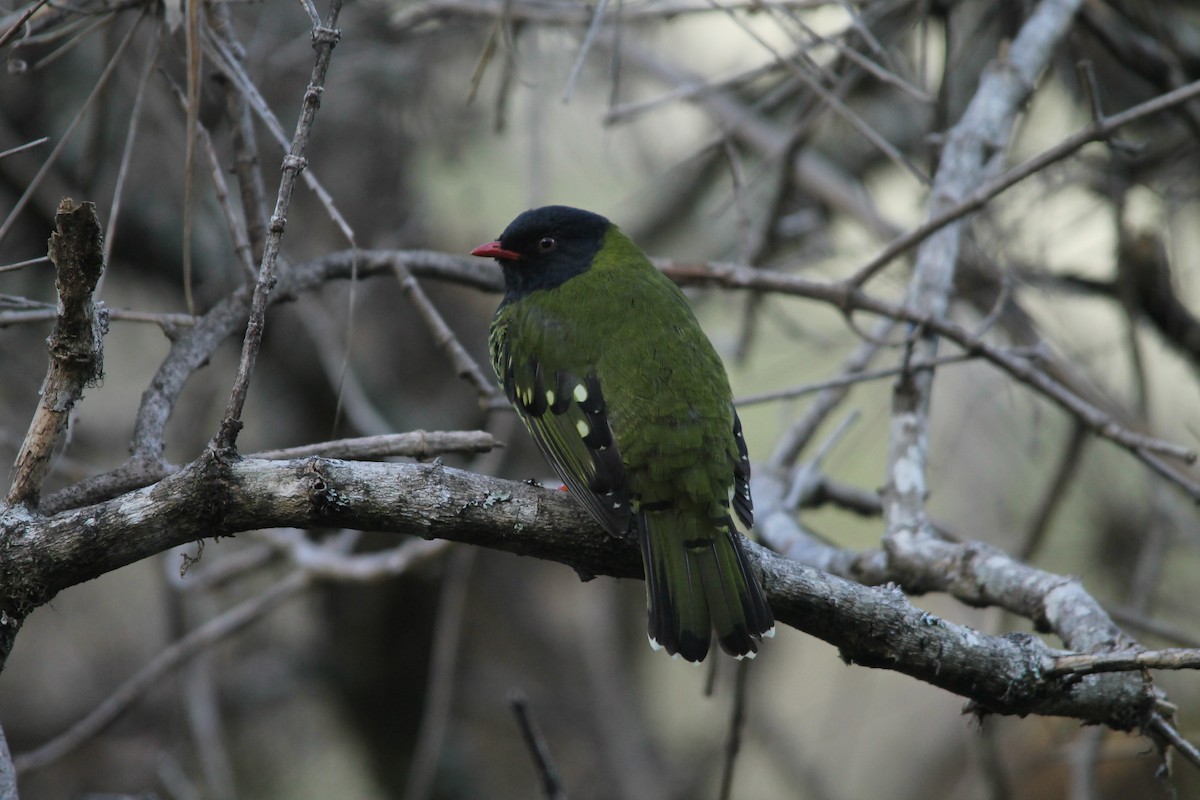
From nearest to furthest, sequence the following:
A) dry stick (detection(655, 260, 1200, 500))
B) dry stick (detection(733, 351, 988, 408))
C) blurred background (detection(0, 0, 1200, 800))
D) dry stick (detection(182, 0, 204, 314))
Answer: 1. dry stick (detection(182, 0, 204, 314))
2. dry stick (detection(655, 260, 1200, 500))
3. dry stick (detection(733, 351, 988, 408))
4. blurred background (detection(0, 0, 1200, 800))

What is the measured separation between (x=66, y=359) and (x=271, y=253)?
51 centimetres

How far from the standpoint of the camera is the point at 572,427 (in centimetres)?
321

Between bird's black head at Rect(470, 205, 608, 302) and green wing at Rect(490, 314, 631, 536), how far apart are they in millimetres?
291

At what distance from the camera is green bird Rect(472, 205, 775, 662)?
2779 mm

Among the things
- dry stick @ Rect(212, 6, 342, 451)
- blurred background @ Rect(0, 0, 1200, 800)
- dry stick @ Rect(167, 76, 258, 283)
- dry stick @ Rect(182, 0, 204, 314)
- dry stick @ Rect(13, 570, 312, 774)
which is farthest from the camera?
blurred background @ Rect(0, 0, 1200, 800)

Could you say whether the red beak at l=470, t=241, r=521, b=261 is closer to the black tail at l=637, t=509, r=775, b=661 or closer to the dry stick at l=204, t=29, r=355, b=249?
the dry stick at l=204, t=29, r=355, b=249

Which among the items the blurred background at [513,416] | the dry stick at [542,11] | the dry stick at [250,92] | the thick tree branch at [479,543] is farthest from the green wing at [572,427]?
the dry stick at [542,11]

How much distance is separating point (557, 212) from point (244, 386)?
7.83 ft

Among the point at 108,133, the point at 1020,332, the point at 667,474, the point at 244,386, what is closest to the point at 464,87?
the point at 108,133

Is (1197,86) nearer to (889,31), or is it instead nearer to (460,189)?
(889,31)

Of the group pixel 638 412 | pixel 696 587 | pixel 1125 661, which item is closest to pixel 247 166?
pixel 638 412

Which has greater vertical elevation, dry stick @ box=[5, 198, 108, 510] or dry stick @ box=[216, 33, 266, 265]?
dry stick @ box=[216, 33, 266, 265]

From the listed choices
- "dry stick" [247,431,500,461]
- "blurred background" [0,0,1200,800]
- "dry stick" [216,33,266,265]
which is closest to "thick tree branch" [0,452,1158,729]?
"dry stick" [247,431,500,461]

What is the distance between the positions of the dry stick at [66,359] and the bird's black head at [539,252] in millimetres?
1968
